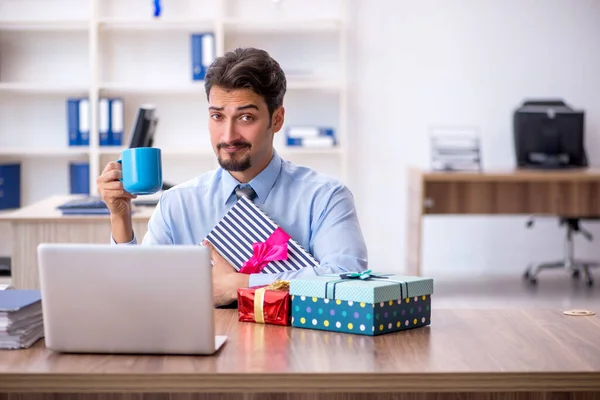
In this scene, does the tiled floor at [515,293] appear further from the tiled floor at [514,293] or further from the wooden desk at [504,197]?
the wooden desk at [504,197]

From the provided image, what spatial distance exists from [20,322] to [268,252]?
71 cm

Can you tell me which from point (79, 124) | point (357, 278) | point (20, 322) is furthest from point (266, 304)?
point (79, 124)

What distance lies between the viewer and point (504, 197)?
18.5 ft

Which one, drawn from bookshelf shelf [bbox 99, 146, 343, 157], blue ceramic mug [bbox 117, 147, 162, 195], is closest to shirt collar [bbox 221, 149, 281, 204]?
blue ceramic mug [bbox 117, 147, 162, 195]

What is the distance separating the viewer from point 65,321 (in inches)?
60.2

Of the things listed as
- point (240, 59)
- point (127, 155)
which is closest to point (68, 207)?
point (240, 59)

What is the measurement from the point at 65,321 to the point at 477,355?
71 cm

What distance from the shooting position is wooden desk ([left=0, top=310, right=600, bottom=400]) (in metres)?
1.42

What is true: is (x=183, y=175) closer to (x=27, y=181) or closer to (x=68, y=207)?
(x=27, y=181)

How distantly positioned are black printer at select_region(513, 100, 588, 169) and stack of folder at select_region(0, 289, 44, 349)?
4539 mm

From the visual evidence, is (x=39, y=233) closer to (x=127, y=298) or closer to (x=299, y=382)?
(x=127, y=298)

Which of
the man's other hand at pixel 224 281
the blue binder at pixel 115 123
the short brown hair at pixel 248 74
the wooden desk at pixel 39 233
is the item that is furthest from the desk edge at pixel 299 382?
the blue binder at pixel 115 123

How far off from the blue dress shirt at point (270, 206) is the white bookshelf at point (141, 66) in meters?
3.77

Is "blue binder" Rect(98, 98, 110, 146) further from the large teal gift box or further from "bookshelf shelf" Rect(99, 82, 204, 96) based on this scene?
the large teal gift box
